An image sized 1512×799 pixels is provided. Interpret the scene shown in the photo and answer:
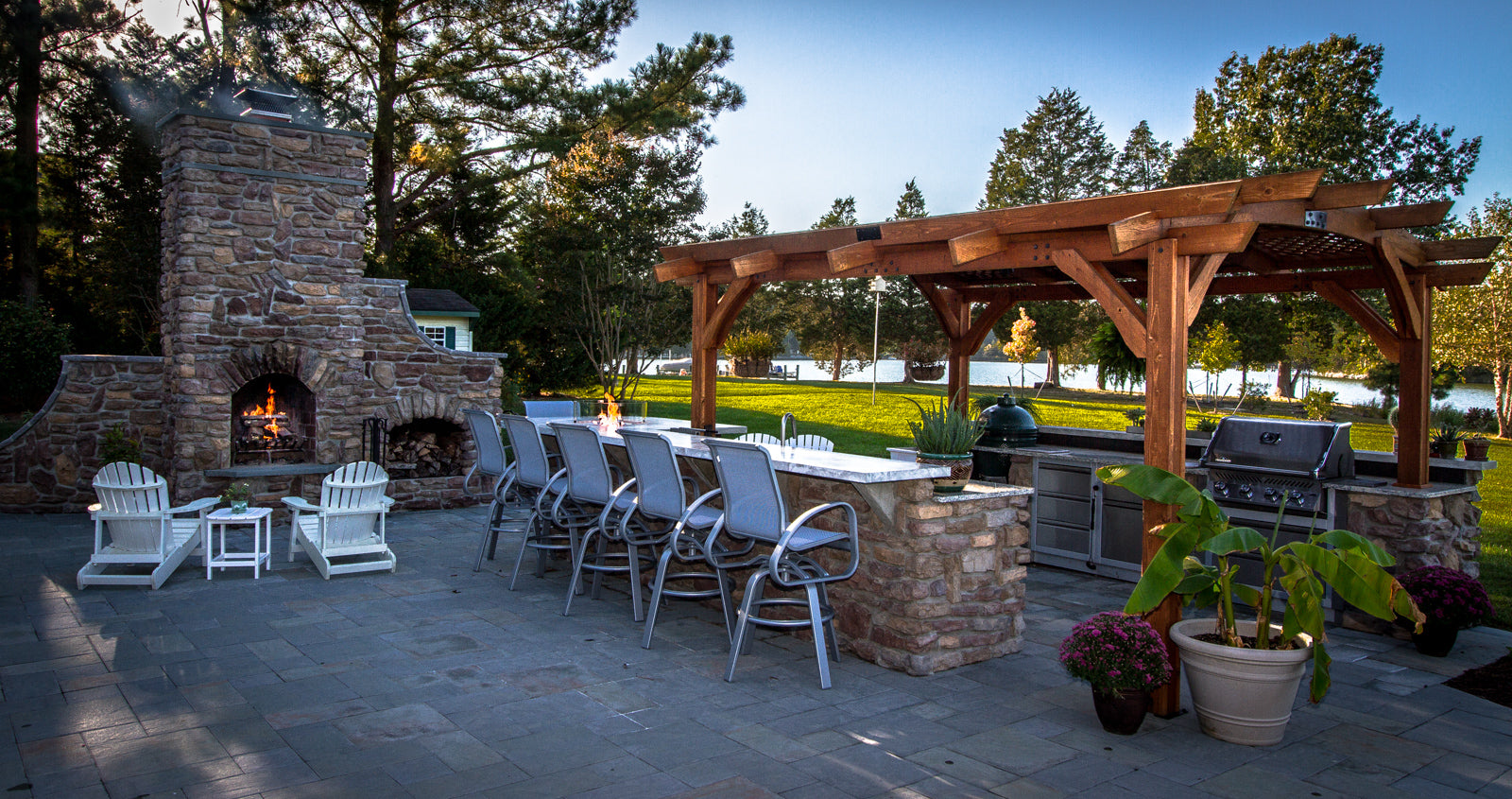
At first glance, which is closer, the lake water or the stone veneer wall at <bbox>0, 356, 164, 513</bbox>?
the stone veneer wall at <bbox>0, 356, 164, 513</bbox>

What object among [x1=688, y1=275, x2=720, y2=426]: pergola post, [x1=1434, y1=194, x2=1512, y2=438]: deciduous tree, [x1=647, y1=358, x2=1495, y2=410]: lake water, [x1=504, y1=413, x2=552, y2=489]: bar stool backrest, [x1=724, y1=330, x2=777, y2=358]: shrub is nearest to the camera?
[x1=504, y1=413, x2=552, y2=489]: bar stool backrest

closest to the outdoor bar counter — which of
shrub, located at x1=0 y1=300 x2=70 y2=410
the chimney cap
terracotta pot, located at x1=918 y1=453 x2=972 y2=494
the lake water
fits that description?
terracotta pot, located at x1=918 y1=453 x2=972 y2=494

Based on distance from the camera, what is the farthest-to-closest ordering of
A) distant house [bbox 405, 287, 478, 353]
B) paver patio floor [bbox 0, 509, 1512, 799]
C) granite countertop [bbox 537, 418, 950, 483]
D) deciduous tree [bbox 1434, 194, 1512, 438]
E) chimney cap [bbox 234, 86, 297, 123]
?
deciduous tree [bbox 1434, 194, 1512, 438], distant house [bbox 405, 287, 478, 353], chimney cap [bbox 234, 86, 297, 123], granite countertop [bbox 537, 418, 950, 483], paver patio floor [bbox 0, 509, 1512, 799]

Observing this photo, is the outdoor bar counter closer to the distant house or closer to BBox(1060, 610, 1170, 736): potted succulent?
BBox(1060, 610, 1170, 736): potted succulent

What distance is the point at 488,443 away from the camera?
23.9 ft

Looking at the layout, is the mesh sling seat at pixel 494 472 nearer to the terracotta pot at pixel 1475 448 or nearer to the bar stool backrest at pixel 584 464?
the bar stool backrest at pixel 584 464

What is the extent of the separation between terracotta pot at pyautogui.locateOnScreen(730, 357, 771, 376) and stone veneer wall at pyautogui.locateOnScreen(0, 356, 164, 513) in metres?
32.2

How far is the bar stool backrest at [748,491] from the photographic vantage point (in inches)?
177

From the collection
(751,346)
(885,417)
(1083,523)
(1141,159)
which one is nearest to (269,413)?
(1083,523)

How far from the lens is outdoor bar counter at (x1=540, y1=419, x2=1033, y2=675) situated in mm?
4801

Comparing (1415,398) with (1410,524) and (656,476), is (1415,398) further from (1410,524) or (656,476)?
(656,476)

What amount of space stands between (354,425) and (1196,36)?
962cm

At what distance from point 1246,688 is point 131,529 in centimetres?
680

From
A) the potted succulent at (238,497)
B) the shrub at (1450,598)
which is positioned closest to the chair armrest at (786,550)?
the shrub at (1450,598)
